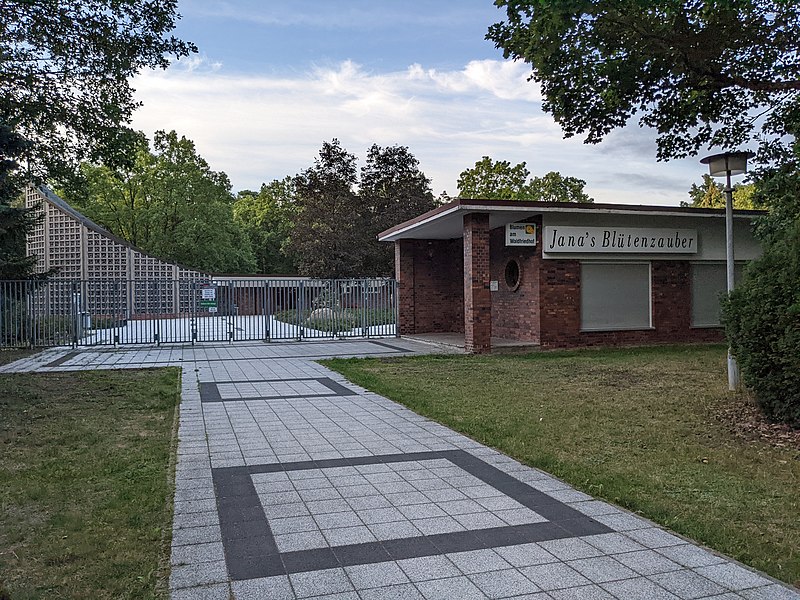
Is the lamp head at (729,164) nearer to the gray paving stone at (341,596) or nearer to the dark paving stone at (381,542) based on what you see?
the dark paving stone at (381,542)

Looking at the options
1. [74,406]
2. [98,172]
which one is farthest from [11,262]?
[98,172]

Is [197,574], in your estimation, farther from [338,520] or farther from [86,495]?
[86,495]

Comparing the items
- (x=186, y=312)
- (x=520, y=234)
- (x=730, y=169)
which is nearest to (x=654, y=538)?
(x=730, y=169)

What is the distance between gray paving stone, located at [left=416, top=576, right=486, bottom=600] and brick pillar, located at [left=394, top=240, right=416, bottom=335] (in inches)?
689

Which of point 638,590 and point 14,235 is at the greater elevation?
point 14,235

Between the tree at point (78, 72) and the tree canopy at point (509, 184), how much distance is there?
1336 inches

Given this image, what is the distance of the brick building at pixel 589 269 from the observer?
15.6m

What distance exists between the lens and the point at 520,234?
16.0 m

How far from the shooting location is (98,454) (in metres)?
6.15

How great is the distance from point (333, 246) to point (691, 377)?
27196mm

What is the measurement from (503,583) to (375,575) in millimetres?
655

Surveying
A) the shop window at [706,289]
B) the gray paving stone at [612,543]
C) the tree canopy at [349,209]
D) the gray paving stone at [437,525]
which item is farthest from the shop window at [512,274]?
the tree canopy at [349,209]

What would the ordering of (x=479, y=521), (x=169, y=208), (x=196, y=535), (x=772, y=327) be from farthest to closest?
1. (x=169, y=208)
2. (x=772, y=327)
3. (x=479, y=521)
4. (x=196, y=535)

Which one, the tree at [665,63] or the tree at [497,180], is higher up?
the tree at [497,180]
